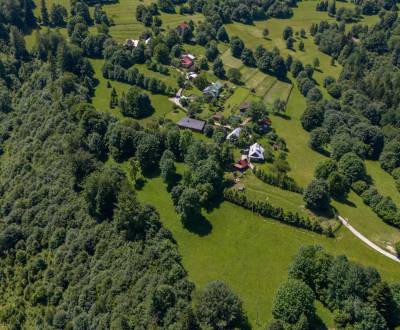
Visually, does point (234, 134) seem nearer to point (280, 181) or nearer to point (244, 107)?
point (244, 107)

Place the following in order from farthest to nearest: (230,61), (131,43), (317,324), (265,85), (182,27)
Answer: (182,27) → (230,61) → (131,43) → (265,85) → (317,324)

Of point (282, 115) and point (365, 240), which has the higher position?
point (282, 115)

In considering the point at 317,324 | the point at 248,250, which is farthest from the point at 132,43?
the point at 317,324

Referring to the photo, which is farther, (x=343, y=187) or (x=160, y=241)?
(x=343, y=187)

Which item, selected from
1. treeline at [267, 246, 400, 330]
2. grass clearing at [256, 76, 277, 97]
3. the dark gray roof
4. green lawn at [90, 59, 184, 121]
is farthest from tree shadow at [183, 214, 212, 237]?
grass clearing at [256, 76, 277, 97]

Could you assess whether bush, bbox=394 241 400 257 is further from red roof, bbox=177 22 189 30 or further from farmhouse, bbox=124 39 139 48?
red roof, bbox=177 22 189 30

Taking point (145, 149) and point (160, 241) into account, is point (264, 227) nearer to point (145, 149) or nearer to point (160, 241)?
point (160, 241)

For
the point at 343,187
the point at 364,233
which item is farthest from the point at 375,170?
the point at 364,233

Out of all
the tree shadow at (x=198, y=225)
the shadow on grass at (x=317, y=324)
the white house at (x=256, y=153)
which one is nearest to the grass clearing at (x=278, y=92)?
the white house at (x=256, y=153)
